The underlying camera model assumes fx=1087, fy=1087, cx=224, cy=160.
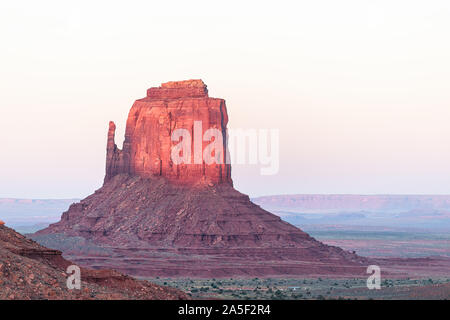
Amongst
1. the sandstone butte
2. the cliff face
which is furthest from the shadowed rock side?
the cliff face

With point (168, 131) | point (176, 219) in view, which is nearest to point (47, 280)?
point (176, 219)

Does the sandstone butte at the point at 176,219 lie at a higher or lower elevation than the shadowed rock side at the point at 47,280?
higher

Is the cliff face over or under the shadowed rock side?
over

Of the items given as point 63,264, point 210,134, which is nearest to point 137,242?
point 210,134

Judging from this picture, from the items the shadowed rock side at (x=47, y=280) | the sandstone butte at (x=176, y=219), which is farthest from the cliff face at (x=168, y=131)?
the shadowed rock side at (x=47, y=280)

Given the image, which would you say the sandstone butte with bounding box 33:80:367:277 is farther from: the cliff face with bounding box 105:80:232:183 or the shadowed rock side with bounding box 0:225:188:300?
the shadowed rock side with bounding box 0:225:188:300

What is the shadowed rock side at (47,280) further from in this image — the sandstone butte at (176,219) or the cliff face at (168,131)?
the cliff face at (168,131)
